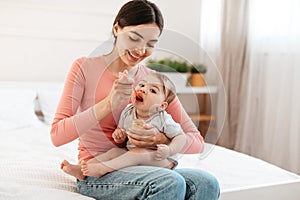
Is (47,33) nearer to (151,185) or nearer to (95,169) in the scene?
(95,169)

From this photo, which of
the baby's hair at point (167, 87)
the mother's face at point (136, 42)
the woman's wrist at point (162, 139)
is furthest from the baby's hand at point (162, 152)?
the mother's face at point (136, 42)

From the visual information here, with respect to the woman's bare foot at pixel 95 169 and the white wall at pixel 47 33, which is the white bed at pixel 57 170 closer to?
the woman's bare foot at pixel 95 169

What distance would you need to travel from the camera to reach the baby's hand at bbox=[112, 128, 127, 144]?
3.49 ft

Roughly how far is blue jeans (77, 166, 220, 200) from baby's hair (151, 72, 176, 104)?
19 centimetres

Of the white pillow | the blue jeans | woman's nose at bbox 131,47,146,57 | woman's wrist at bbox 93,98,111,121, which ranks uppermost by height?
woman's nose at bbox 131,47,146,57

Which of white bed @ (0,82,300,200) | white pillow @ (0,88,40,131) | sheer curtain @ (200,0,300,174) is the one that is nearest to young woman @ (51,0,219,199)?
white bed @ (0,82,300,200)

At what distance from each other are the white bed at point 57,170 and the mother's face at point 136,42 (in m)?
0.35

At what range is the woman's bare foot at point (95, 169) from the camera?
1125mm

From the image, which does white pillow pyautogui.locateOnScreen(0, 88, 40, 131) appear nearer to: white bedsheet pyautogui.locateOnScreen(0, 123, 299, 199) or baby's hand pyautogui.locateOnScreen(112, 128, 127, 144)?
white bedsheet pyautogui.locateOnScreen(0, 123, 299, 199)

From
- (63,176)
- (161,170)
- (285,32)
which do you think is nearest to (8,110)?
(63,176)

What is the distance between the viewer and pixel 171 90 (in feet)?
3.62

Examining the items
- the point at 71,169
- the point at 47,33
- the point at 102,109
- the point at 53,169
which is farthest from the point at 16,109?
the point at 102,109

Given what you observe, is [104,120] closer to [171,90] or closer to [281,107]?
[171,90]

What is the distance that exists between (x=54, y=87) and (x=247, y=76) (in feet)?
4.39
